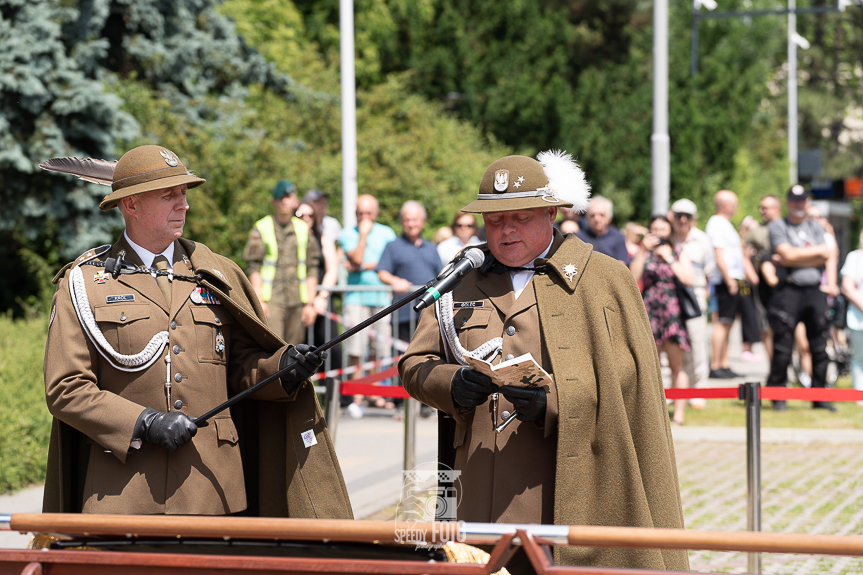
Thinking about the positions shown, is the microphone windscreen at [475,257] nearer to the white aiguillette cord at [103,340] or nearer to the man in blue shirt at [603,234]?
the white aiguillette cord at [103,340]

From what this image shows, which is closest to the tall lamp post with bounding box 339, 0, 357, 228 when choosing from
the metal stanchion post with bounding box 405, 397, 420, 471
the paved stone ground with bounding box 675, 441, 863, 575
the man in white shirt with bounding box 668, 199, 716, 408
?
the man in white shirt with bounding box 668, 199, 716, 408

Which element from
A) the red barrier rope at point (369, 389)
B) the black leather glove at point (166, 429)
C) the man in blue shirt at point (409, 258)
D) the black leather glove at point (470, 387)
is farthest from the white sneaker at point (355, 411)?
the black leather glove at point (470, 387)

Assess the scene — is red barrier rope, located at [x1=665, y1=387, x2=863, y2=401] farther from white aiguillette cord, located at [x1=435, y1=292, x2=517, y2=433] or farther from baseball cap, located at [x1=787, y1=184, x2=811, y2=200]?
baseball cap, located at [x1=787, y1=184, x2=811, y2=200]

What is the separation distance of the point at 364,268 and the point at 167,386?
7.46 meters

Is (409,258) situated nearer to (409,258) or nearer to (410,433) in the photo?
(409,258)

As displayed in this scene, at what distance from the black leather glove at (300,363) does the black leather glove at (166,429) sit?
1.30 ft

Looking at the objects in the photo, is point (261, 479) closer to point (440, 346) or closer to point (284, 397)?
point (284, 397)

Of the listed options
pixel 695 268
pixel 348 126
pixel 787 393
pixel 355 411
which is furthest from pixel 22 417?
pixel 695 268

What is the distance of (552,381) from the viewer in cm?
369

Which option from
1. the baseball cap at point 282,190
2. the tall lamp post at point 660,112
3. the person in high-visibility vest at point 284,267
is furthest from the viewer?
the tall lamp post at point 660,112

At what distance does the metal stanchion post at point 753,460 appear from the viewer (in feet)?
18.0

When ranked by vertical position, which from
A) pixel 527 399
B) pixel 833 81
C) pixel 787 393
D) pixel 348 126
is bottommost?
pixel 787 393

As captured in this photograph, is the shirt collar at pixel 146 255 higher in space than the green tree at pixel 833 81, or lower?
lower

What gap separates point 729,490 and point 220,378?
5278mm
